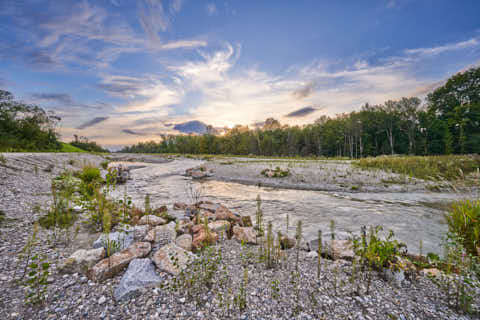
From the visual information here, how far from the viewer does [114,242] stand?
325 cm

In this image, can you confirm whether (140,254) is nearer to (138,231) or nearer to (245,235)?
(138,231)

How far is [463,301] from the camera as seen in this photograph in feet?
7.64

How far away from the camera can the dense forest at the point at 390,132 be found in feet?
131

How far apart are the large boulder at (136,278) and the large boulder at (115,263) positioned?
17 cm

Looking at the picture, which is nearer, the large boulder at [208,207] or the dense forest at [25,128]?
the large boulder at [208,207]

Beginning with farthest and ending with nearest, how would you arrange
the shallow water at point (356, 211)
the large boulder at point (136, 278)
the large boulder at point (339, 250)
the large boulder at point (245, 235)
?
the shallow water at point (356, 211) → the large boulder at point (245, 235) → the large boulder at point (339, 250) → the large boulder at point (136, 278)

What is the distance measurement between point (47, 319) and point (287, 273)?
2950 mm

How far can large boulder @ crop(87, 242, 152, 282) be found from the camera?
2.56 m

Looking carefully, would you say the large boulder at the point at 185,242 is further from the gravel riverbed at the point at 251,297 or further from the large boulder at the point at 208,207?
the large boulder at the point at 208,207

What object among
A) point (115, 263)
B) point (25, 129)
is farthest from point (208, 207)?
point (25, 129)

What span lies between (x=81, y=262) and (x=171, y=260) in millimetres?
1278

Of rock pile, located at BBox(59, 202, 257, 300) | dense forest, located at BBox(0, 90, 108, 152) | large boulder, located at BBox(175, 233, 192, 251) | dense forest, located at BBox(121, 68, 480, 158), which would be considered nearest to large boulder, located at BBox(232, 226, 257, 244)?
rock pile, located at BBox(59, 202, 257, 300)

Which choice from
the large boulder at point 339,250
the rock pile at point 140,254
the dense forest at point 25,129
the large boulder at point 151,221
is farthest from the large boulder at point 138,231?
the dense forest at point 25,129

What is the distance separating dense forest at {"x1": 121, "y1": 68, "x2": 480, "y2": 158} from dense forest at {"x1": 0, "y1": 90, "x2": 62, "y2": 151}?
5751cm
